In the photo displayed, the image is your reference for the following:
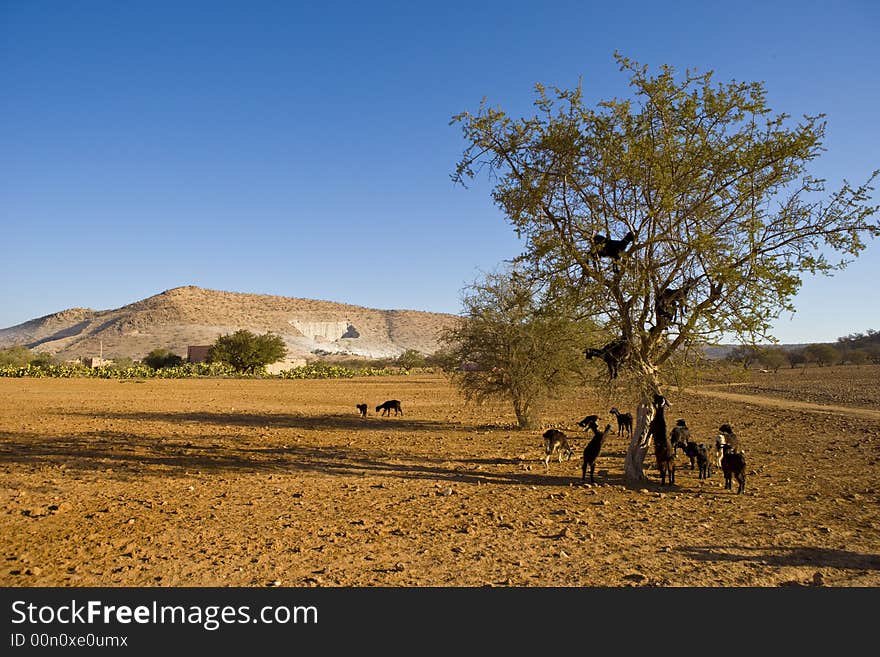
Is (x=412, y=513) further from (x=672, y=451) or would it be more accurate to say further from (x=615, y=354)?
(x=672, y=451)

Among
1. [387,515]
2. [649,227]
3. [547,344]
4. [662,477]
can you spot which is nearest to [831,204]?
[649,227]

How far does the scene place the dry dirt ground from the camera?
665cm

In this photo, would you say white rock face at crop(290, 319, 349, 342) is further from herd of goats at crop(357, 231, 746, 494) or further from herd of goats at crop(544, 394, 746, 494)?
herd of goats at crop(357, 231, 746, 494)

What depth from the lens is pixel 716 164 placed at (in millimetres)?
11008

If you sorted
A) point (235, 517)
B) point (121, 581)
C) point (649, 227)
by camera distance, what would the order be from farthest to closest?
1. point (649, 227)
2. point (235, 517)
3. point (121, 581)

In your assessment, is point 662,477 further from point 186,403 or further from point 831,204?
point 186,403

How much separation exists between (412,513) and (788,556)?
17.1 feet

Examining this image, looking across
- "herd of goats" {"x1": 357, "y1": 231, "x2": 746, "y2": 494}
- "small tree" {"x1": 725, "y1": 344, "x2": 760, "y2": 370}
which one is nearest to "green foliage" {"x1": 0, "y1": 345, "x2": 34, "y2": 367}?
"herd of goats" {"x1": 357, "y1": 231, "x2": 746, "y2": 494}

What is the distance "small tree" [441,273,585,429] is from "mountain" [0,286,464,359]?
117 m

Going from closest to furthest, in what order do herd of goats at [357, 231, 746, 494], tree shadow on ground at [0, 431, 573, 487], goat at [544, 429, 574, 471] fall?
herd of goats at [357, 231, 746, 494], tree shadow on ground at [0, 431, 573, 487], goat at [544, 429, 574, 471]

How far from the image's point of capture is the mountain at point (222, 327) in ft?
472

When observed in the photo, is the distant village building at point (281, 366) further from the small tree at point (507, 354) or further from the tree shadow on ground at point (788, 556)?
the tree shadow on ground at point (788, 556)

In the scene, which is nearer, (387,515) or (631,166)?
(387,515)

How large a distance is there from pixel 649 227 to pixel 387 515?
7.35 m
